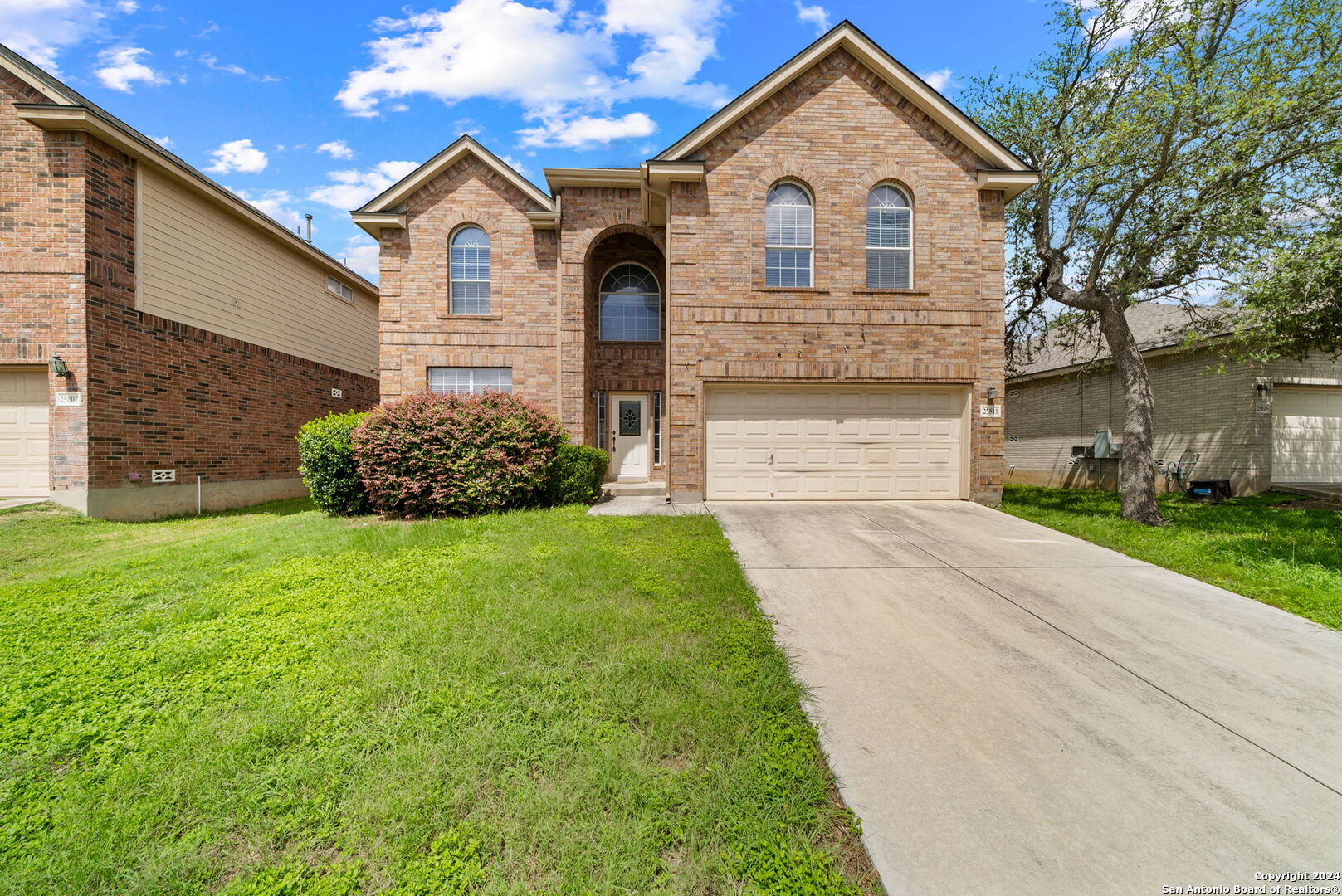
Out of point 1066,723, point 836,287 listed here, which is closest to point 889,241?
point 836,287

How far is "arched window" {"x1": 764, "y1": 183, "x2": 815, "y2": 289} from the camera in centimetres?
1002

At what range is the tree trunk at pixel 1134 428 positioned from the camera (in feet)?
31.9

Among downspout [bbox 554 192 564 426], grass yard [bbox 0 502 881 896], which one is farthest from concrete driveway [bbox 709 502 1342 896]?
downspout [bbox 554 192 564 426]

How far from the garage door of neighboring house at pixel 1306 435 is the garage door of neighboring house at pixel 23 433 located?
26323mm

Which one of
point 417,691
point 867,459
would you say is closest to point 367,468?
point 417,691

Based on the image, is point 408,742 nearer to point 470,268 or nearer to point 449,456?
point 449,456

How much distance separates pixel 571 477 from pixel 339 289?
1267 centimetres

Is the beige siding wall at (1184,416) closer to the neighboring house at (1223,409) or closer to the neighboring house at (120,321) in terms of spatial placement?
the neighboring house at (1223,409)

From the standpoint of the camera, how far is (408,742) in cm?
281

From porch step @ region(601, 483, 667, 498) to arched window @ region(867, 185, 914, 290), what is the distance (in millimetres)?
5950

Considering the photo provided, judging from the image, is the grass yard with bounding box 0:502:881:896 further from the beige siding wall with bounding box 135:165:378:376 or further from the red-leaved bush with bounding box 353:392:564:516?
→ the beige siding wall with bounding box 135:165:378:376

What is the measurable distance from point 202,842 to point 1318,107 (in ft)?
49.9

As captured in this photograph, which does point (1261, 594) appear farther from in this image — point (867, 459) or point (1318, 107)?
point (1318, 107)

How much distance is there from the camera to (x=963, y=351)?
393 inches
